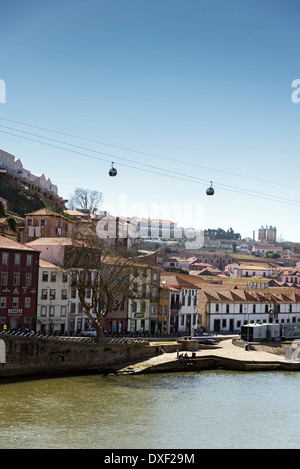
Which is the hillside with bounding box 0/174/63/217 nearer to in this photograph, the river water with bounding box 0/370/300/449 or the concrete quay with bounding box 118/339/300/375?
the concrete quay with bounding box 118/339/300/375

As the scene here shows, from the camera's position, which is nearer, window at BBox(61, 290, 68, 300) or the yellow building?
window at BBox(61, 290, 68, 300)

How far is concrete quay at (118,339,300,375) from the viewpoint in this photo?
57.1 m

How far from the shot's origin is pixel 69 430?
113ft

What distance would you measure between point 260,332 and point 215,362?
59.3 ft

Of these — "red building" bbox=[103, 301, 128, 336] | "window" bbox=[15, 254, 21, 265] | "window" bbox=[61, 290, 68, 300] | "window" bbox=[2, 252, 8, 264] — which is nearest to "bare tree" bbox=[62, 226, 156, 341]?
"window" bbox=[61, 290, 68, 300]

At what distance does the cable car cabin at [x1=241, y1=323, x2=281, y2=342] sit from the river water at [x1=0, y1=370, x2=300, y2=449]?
2204 cm

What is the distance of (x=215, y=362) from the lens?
6203 centimetres

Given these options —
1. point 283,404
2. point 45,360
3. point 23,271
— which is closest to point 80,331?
point 23,271

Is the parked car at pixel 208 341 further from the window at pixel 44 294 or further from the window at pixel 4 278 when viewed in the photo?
the window at pixel 4 278

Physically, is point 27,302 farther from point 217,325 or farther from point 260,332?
point 217,325

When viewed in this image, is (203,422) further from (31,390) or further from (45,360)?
(45,360)

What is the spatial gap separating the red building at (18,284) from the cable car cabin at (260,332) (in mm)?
28971

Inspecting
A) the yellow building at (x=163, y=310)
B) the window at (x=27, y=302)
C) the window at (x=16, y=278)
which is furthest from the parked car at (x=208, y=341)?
the window at (x=16, y=278)

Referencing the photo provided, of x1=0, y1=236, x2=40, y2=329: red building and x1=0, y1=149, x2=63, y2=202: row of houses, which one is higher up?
x1=0, y1=149, x2=63, y2=202: row of houses
